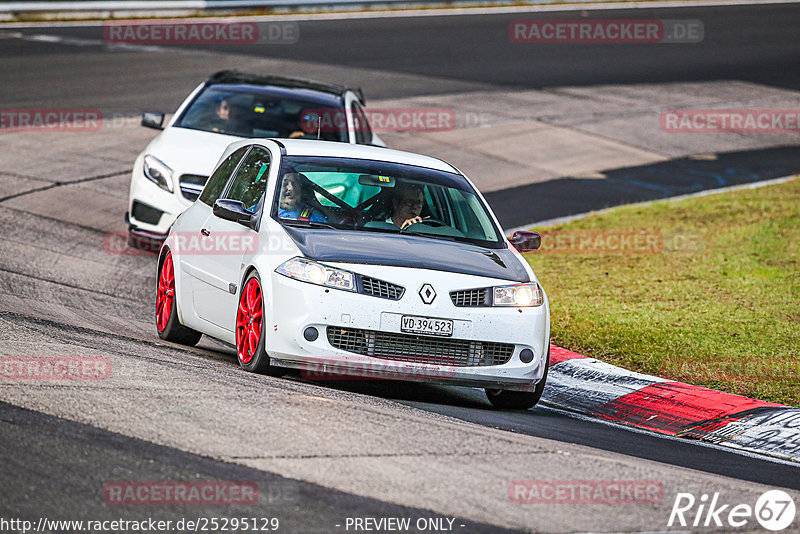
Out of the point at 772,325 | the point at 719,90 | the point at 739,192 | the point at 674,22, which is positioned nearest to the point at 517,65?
the point at 719,90

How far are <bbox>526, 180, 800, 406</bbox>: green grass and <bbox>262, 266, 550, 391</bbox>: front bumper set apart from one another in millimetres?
2224

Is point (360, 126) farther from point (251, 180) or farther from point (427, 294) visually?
point (427, 294)

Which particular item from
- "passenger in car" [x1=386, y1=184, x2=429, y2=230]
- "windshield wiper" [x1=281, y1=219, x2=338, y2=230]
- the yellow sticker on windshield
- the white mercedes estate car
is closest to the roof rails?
the white mercedes estate car

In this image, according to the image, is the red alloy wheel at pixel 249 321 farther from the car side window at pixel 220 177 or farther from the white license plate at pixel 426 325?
the car side window at pixel 220 177

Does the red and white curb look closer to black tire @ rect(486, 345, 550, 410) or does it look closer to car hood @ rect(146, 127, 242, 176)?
black tire @ rect(486, 345, 550, 410)

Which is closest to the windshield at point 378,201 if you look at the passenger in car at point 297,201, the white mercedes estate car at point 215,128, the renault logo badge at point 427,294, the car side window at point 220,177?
the passenger in car at point 297,201

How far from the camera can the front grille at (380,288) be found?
7773 millimetres


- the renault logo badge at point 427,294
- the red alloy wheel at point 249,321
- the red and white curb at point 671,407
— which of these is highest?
the renault logo badge at point 427,294

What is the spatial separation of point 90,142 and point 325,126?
6.24 metres

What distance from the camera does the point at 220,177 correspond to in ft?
32.3

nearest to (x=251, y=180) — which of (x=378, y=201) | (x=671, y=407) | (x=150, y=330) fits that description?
(x=378, y=201)

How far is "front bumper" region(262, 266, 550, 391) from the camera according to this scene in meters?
7.75

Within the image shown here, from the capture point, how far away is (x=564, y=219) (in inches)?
650

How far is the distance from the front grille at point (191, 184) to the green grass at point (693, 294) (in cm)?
359
